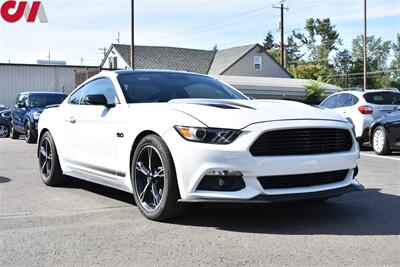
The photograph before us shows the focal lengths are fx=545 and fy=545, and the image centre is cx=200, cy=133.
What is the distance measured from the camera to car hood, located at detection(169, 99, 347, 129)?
4.73 metres

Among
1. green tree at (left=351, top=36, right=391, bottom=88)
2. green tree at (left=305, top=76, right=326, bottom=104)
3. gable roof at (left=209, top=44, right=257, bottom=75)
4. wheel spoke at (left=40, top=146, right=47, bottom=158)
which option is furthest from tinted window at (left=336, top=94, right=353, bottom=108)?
green tree at (left=351, top=36, right=391, bottom=88)

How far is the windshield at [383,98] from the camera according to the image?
1322 centimetres

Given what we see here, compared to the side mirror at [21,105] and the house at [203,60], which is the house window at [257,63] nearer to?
the house at [203,60]

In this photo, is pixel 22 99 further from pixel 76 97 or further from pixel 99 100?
pixel 99 100

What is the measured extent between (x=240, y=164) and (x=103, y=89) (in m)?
2.48

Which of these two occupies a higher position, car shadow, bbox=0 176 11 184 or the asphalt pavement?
the asphalt pavement

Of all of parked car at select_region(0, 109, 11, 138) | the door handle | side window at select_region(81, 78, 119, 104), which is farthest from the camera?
parked car at select_region(0, 109, 11, 138)

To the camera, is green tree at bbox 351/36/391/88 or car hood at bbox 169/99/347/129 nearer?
car hood at bbox 169/99/347/129

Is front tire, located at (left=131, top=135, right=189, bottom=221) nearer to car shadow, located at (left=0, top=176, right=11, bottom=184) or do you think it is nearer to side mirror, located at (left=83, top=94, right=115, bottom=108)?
side mirror, located at (left=83, top=94, right=115, bottom=108)

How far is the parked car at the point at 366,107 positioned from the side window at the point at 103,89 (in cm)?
794

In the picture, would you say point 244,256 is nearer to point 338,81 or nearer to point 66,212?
point 66,212

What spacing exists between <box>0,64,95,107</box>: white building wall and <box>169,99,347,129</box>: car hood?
125ft

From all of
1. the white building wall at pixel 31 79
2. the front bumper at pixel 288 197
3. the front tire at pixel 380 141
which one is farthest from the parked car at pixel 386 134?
the white building wall at pixel 31 79

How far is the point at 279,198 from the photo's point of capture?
466 centimetres
